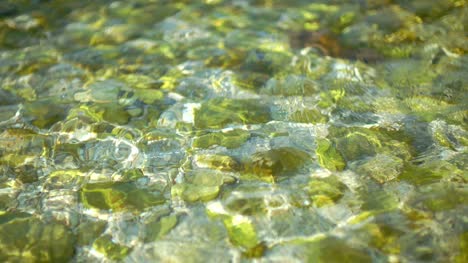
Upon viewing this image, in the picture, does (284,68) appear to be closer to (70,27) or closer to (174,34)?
(174,34)

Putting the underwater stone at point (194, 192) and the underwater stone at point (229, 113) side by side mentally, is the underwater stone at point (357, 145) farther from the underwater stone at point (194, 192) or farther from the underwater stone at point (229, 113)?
the underwater stone at point (194, 192)

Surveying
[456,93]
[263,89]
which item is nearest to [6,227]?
[263,89]

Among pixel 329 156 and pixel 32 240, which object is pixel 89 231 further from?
pixel 329 156

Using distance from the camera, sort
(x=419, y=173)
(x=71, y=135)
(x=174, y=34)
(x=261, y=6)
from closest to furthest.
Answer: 1. (x=419, y=173)
2. (x=71, y=135)
3. (x=174, y=34)
4. (x=261, y=6)

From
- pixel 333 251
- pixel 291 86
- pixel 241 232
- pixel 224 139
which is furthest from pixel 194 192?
pixel 291 86

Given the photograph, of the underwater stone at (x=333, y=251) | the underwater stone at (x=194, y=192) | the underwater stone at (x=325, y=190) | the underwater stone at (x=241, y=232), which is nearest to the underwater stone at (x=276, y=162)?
the underwater stone at (x=325, y=190)

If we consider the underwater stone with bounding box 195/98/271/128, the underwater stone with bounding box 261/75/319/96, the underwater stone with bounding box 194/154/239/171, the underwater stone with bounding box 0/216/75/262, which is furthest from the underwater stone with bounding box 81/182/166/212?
the underwater stone with bounding box 261/75/319/96

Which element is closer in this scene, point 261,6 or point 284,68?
point 284,68
